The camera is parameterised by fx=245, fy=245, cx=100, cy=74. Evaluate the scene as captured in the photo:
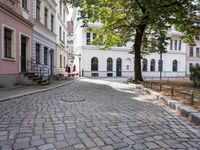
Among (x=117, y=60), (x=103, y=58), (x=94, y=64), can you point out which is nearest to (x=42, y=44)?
(x=94, y=64)

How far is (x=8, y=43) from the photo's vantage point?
15.2 m

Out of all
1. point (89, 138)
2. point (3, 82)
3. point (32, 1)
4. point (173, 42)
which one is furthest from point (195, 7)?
point (173, 42)

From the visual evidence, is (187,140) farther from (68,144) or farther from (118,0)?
(118,0)

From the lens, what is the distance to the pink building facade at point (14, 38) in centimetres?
1398

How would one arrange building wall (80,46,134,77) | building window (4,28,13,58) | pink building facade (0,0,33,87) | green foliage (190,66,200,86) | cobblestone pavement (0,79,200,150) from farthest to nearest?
building wall (80,46,134,77), green foliage (190,66,200,86), building window (4,28,13,58), pink building facade (0,0,33,87), cobblestone pavement (0,79,200,150)

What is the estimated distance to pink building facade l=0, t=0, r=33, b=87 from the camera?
45.9 feet

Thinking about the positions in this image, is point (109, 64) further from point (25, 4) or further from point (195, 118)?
point (195, 118)

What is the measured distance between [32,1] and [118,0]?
6736 millimetres

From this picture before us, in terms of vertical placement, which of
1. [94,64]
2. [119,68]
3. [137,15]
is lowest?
[119,68]

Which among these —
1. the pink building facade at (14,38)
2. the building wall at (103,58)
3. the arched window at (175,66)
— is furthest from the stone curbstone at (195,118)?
the arched window at (175,66)

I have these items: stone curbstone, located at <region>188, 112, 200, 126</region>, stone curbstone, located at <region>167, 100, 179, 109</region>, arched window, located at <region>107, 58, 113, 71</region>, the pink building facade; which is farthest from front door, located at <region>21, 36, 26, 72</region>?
arched window, located at <region>107, 58, 113, 71</region>

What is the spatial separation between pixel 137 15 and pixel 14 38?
31.3 feet

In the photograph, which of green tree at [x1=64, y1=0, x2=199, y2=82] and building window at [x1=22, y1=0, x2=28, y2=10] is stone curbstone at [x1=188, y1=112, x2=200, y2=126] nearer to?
green tree at [x1=64, y1=0, x2=199, y2=82]

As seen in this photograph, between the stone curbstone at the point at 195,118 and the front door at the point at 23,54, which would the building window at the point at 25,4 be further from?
the stone curbstone at the point at 195,118
